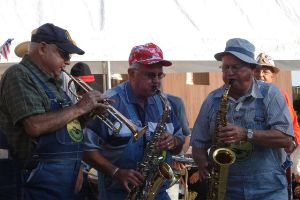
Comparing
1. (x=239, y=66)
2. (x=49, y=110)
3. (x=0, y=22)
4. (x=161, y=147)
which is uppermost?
(x=0, y=22)

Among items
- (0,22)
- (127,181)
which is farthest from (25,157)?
(0,22)

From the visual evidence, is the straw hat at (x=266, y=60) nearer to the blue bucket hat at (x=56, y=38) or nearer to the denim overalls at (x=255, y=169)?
the denim overalls at (x=255, y=169)

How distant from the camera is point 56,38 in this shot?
150 inches

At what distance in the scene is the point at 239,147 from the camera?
4.04 metres

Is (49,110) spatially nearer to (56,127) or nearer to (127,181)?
(56,127)

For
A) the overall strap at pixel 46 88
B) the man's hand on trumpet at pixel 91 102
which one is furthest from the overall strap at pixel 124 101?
the overall strap at pixel 46 88

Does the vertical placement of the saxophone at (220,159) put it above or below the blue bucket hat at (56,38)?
below

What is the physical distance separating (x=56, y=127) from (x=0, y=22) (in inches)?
88.3

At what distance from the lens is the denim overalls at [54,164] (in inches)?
141

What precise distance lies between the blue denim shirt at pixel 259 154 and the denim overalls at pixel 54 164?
1.17 metres

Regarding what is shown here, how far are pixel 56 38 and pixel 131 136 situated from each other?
0.89m

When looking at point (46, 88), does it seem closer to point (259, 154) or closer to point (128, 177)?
point (128, 177)

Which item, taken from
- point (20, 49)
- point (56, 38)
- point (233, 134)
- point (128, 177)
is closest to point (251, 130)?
point (233, 134)

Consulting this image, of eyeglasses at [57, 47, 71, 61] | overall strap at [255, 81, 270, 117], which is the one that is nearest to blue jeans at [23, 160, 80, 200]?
eyeglasses at [57, 47, 71, 61]
